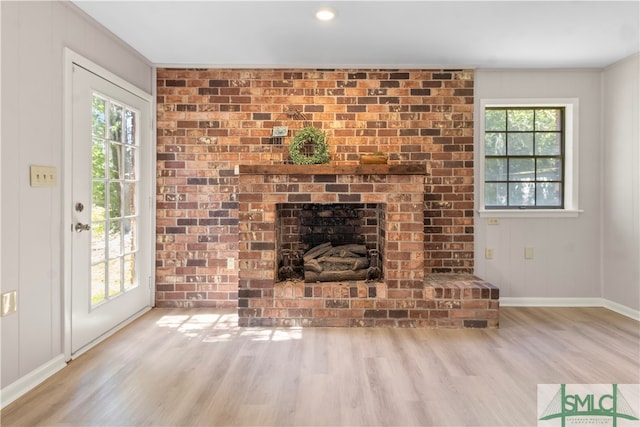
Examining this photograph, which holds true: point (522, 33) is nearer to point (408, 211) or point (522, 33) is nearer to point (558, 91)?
point (558, 91)

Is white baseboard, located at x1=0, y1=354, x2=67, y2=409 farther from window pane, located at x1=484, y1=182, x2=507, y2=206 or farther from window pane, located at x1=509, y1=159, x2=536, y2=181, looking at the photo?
window pane, located at x1=509, y1=159, x2=536, y2=181

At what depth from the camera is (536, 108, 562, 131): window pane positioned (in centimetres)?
395

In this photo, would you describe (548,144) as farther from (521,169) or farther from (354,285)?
(354,285)

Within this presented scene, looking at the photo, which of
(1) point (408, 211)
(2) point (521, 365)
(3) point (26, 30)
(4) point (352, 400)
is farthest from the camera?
(1) point (408, 211)

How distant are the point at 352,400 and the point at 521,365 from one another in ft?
3.88

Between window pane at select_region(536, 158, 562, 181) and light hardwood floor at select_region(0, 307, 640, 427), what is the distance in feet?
4.58

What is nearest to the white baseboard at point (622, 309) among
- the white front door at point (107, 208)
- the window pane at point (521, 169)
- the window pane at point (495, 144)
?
the window pane at point (521, 169)

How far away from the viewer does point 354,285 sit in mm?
3324

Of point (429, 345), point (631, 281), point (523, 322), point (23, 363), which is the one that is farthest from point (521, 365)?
point (23, 363)

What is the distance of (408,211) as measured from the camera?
330 centimetres

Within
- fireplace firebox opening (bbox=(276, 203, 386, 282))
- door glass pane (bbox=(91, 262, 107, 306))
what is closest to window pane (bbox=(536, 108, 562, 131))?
fireplace firebox opening (bbox=(276, 203, 386, 282))

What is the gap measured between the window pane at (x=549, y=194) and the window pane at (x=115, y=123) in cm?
390

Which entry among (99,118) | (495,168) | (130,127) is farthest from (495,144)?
(99,118)

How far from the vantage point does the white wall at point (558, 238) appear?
3.86 metres
